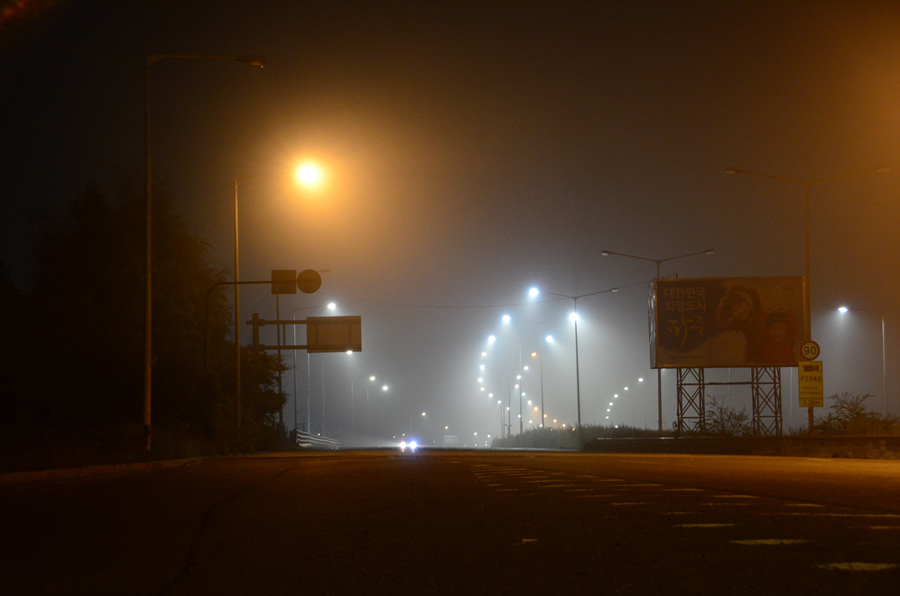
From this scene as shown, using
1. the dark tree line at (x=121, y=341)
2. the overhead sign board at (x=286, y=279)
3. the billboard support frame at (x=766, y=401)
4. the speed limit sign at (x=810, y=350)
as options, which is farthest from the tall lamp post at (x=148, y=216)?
the billboard support frame at (x=766, y=401)

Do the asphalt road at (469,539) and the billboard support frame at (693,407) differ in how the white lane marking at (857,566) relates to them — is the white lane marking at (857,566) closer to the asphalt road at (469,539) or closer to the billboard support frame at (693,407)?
the asphalt road at (469,539)

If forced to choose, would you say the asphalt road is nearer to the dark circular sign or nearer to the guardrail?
the dark circular sign

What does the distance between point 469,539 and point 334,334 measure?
1857 inches

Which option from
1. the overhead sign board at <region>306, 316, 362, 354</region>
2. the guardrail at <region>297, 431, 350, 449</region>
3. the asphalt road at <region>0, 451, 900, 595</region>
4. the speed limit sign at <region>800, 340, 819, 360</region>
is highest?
the overhead sign board at <region>306, 316, 362, 354</region>

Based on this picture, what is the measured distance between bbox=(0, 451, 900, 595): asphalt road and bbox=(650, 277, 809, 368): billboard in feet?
104

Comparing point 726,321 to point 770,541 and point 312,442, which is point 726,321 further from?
point 770,541

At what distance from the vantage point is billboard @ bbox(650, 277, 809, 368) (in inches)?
1788

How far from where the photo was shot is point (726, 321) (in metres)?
45.6

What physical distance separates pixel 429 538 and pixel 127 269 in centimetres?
3500

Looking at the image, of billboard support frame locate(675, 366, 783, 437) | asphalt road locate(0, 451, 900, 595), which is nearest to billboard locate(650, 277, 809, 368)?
billboard support frame locate(675, 366, 783, 437)

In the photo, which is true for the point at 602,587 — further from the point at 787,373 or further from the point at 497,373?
the point at 497,373

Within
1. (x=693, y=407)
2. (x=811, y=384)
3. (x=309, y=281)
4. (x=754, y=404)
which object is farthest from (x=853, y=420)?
(x=309, y=281)

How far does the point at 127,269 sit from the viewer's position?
132 ft

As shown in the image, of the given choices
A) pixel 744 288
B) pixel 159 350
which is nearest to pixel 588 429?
pixel 744 288
